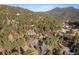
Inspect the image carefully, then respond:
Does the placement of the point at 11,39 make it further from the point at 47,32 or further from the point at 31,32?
the point at 47,32

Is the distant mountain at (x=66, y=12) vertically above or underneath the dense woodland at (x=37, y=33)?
above

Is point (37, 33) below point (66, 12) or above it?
below

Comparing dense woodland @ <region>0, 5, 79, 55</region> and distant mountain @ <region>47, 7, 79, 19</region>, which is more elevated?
distant mountain @ <region>47, 7, 79, 19</region>

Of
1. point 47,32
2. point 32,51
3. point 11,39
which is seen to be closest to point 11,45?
point 11,39
